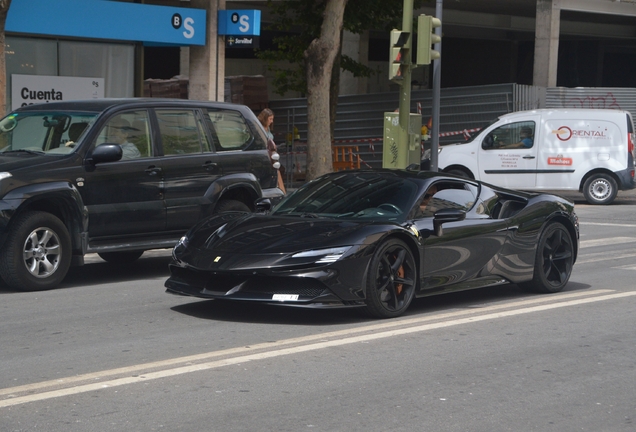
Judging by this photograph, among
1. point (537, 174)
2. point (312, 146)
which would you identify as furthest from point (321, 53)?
point (537, 174)

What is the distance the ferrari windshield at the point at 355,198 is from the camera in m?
8.31

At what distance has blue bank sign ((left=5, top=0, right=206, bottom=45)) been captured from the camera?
1778 centimetres

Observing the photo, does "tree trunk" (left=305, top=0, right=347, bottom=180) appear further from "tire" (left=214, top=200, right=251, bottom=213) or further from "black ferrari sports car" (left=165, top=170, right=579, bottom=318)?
"black ferrari sports car" (left=165, top=170, right=579, bottom=318)

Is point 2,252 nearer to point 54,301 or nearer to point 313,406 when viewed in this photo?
point 54,301

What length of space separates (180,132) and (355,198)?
118 inches

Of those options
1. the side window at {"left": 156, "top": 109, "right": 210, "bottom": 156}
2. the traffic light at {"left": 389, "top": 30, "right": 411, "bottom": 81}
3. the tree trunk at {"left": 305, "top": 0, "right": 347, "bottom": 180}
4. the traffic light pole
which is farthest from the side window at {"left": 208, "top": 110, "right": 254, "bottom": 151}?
the tree trunk at {"left": 305, "top": 0, "right": 347, "bottom": 180}

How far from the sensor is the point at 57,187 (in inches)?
369

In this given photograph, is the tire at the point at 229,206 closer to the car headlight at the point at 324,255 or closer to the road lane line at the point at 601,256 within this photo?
the car headlight at the point at 324,255

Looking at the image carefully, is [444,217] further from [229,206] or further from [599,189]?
[599,189]

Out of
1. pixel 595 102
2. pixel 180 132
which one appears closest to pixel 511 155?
pixel 595 102

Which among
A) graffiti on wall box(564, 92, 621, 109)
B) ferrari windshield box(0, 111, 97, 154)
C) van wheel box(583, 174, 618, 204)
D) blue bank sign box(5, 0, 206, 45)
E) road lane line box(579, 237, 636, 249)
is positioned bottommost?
road lane line box(579, 237, 636, 249)

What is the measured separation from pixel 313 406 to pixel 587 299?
468cm

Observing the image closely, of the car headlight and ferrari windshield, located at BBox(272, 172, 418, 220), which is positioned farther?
ferrari windshield, located at BBox(272, 172, 418, 220)

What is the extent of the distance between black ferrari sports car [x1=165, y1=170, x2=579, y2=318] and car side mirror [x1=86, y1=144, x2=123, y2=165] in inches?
61.5
